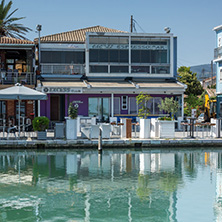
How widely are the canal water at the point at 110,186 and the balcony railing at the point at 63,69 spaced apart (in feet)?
37.5

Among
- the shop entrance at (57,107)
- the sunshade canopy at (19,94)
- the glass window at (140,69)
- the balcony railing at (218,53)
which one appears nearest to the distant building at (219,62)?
the balcony railing at (218,53)

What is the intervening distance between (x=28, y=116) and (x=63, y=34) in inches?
300

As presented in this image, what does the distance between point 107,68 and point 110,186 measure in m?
18.9

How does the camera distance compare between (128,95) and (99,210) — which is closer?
(99,210)

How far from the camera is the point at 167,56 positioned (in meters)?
31.6

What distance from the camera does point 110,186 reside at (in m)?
12.9

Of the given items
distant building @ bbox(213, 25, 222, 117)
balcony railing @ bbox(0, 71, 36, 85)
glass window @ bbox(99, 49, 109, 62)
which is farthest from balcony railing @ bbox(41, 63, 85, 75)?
distant building @ bbox(213, 25, 222, 117)

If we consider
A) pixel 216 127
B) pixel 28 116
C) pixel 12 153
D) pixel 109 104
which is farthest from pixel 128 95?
pixel 12 153

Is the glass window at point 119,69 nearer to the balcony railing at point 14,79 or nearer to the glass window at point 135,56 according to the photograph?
the glass window at point 135,56

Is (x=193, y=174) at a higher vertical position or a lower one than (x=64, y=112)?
lower

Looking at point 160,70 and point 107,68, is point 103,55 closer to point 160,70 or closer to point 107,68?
point 107,68

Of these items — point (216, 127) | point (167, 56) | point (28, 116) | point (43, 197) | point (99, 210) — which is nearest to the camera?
point (99, 210)

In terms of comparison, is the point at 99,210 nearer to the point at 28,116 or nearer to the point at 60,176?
the point at 60,176

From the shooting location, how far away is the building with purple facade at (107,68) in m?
29.9
